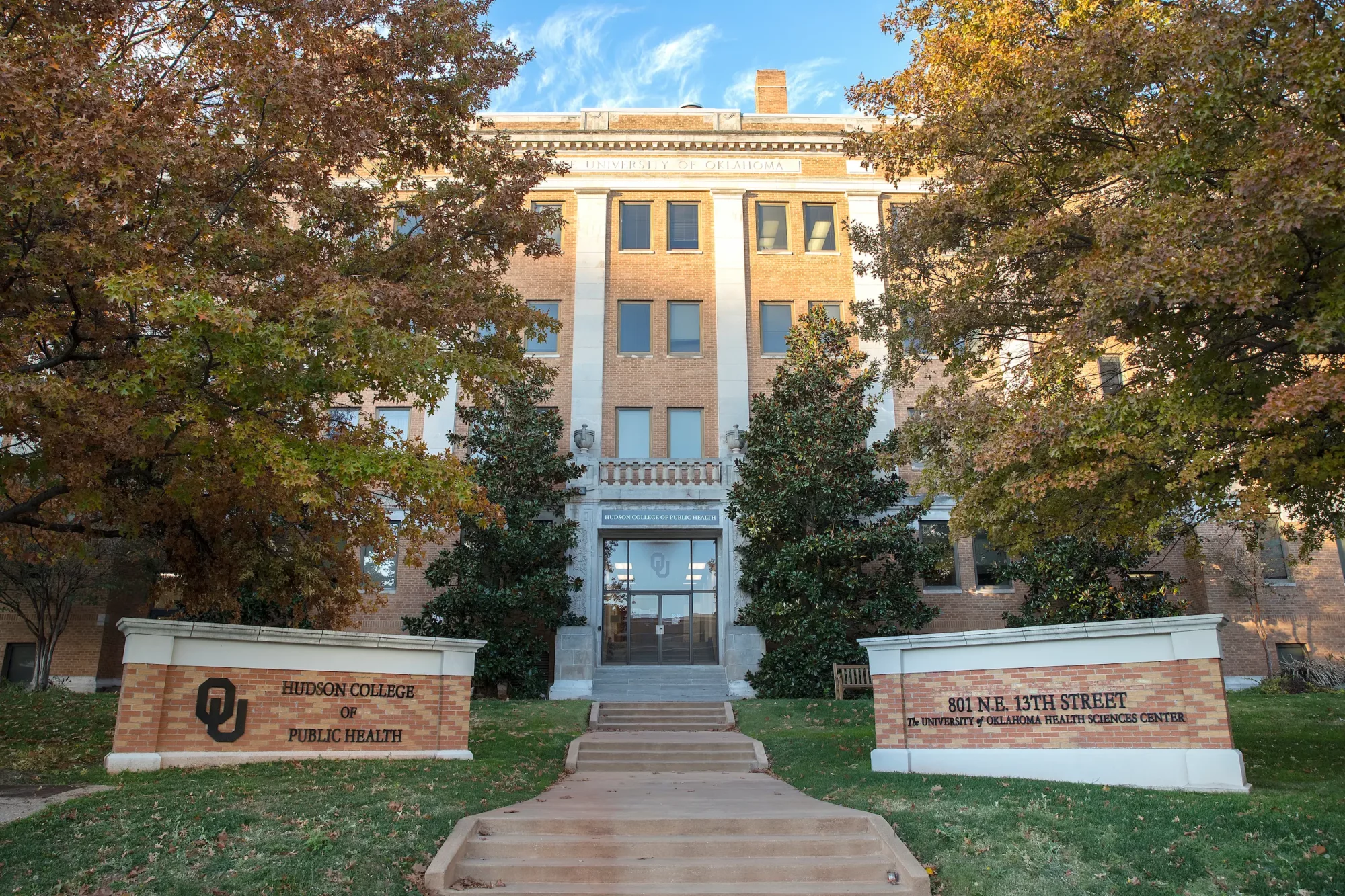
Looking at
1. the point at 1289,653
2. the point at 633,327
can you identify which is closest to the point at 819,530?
the point at 633,327

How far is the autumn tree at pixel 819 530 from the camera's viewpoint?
21922mm

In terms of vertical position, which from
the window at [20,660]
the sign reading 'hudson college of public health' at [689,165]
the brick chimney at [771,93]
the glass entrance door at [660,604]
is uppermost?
the brick chimney at [771,93]

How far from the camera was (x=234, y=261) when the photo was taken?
1080 centimetres

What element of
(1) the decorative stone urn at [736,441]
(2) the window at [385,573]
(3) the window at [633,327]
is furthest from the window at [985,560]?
(2) the window at [385,573]

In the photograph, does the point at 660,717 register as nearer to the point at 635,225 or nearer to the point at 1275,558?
the point at 635,225

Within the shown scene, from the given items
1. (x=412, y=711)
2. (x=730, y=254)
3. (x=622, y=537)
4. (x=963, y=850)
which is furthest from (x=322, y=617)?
(x=730, y=254)

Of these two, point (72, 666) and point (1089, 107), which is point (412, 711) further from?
point (72, 666)

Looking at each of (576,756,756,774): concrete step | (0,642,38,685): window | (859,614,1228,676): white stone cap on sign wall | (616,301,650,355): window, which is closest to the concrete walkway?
(859,614,1228,676): white stone cap on sign wall

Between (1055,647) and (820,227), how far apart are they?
19526 mm

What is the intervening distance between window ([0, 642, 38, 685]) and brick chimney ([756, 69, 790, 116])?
87.1 feet

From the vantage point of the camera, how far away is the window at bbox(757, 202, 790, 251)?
93.4 ft

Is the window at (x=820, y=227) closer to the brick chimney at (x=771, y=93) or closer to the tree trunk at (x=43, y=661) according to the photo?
the brick chimney at (x=771, y=93)

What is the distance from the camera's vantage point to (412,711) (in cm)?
1288

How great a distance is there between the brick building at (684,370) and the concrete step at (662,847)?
14697 mm
